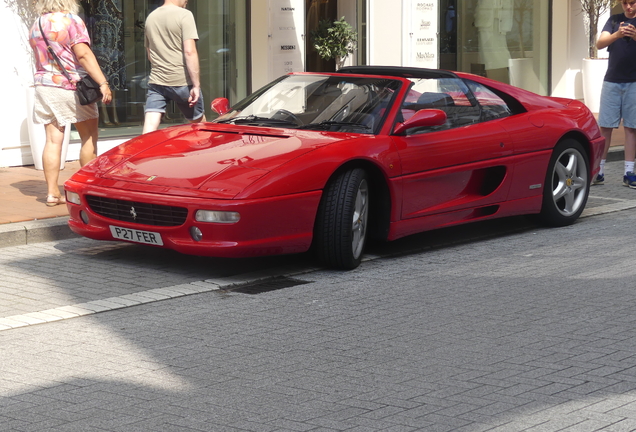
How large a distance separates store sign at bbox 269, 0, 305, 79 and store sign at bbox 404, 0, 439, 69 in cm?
217

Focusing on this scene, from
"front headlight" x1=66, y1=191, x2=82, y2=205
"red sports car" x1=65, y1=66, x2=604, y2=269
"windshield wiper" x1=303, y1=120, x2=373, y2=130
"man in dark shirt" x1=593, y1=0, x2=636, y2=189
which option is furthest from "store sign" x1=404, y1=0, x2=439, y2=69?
"front headlight" x1=66, y1=191, x2=82, y2=205

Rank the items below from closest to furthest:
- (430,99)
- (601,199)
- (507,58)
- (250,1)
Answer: (430,99)
(601,199)
(250,1)
(507,58)

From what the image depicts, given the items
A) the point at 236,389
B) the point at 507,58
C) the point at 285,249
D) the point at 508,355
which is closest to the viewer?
the point at 236,389

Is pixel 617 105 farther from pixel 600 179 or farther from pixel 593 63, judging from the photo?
pixel 593 63

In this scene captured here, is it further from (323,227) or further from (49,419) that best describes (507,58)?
(49,419)

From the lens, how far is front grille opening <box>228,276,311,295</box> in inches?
251

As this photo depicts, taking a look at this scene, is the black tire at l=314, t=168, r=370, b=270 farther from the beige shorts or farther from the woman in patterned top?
the beige shorts

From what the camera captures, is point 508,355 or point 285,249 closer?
point 508,355

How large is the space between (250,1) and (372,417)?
36.2ft

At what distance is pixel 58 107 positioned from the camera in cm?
880

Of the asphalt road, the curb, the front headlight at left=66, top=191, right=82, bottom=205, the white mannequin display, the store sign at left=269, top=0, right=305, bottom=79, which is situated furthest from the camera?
the white mannequin display

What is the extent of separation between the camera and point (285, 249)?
6.60m

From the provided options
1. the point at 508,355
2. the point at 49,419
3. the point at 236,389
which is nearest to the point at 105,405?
the point at 49,419

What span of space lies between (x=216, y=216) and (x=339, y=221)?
846 millimetres
